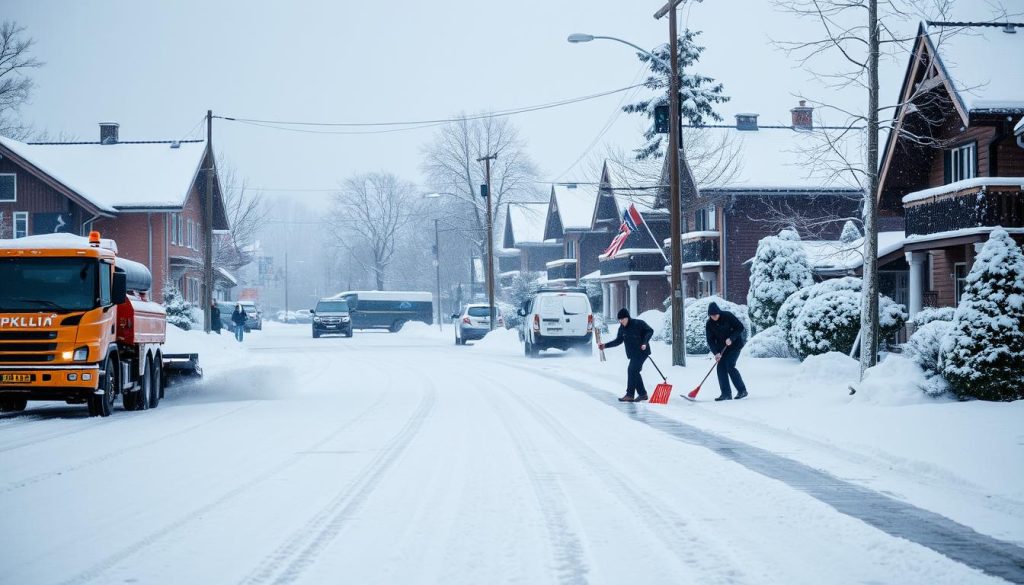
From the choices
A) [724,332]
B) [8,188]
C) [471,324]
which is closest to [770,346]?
[724,332]

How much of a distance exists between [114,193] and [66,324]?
37890mm

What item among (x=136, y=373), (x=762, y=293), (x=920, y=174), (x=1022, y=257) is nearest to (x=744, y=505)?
(x=1022, y=257)

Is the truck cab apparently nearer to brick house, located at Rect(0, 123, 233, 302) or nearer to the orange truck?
the orange truck

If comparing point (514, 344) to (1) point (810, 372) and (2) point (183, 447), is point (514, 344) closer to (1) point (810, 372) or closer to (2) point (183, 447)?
(1) point (810, 372)

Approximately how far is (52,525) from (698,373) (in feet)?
55.9

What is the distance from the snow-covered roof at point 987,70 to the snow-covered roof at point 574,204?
3847 centimetres

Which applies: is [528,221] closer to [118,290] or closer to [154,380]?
[154,380]

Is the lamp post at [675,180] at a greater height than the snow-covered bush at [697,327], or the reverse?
the lamp post at [675,180]

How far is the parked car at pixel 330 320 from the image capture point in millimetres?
56844

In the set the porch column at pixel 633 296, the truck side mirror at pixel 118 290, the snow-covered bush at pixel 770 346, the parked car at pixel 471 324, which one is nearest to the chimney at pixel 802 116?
the porch column at pixel 633 296

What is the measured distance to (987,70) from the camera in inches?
1061

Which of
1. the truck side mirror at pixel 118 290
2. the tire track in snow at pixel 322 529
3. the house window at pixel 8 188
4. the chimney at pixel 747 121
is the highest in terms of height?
the chimney at pixel 747 121

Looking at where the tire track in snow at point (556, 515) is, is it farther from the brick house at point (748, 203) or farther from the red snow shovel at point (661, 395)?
the brick house at point (748, 203)

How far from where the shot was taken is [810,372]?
18.3 meters
